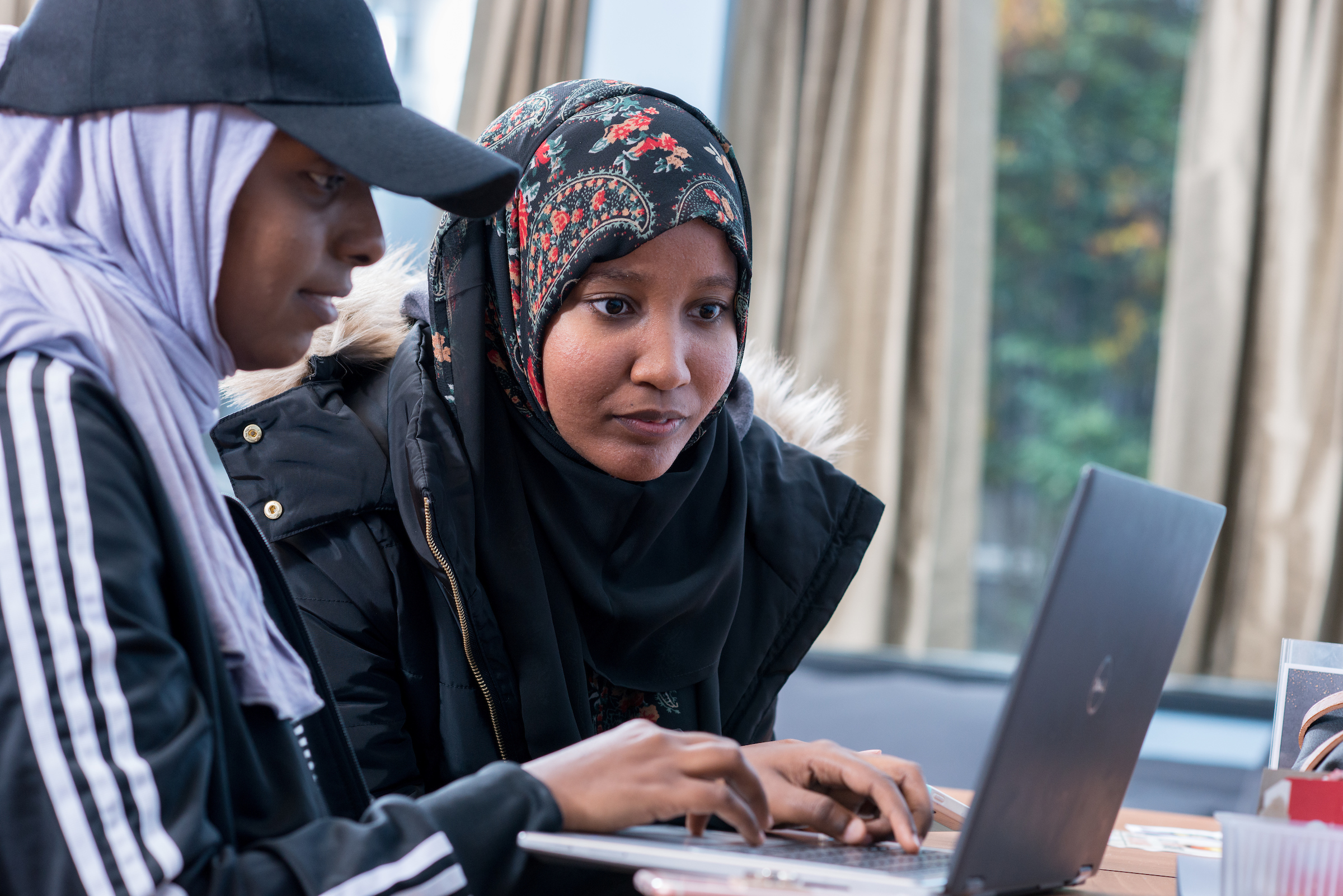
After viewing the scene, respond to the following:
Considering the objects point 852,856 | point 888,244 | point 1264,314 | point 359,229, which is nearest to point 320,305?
point 359,229

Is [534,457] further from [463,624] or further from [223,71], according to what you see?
[223,71]

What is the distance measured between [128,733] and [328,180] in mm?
382

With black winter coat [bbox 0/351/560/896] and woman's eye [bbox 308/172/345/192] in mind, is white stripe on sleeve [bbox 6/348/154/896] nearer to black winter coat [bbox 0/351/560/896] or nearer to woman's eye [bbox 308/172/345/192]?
black winter coat [bbox 0/351/560/896]

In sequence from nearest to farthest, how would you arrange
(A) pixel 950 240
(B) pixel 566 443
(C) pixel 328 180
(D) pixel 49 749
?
(D) pixel 49 749 → (C) pixel 328 180 → (B) pixel 566 443 → (A) pixel 950 240

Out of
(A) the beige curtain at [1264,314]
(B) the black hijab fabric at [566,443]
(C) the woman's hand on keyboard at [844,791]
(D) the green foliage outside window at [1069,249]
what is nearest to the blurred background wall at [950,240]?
(A) the beige curtain at [1264,314]

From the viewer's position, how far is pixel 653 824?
3.10 feet

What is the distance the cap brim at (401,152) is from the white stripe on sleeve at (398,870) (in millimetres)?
407

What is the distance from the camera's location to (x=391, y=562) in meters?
1.25

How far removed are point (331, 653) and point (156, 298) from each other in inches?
21.2

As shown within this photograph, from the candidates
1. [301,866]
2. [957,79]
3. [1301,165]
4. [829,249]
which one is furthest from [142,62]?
[1301,165]

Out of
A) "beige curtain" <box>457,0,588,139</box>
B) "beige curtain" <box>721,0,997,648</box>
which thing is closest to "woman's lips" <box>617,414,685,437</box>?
"beige curtain" <box>721,0,997,648</box>

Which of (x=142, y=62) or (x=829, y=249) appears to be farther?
(x=829, y=249)

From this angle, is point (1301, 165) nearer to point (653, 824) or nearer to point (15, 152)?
point (653, 824)

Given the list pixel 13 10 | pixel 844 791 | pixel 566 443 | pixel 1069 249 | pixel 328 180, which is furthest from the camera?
pixel 1069 249
